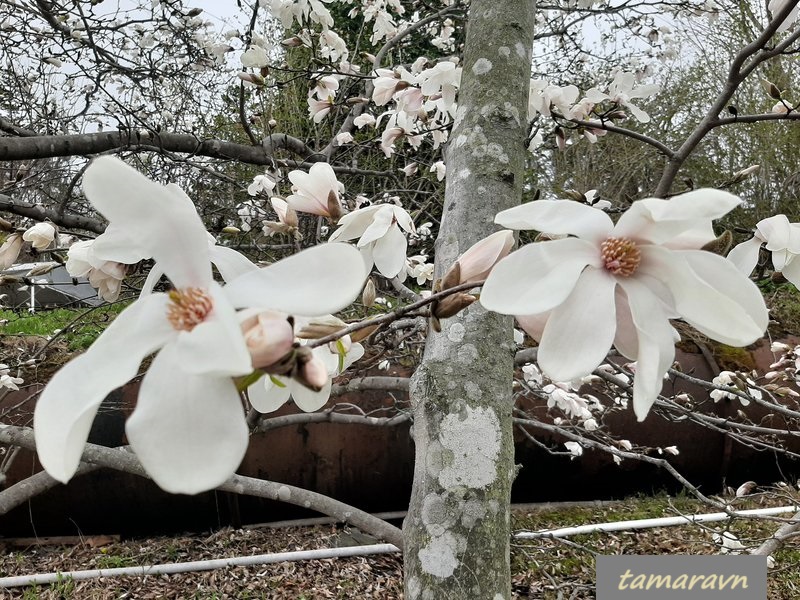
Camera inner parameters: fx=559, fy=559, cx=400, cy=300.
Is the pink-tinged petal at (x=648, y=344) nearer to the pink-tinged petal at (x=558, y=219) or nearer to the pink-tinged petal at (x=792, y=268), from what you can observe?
the pink-tinged petal at (x=558, y=219)

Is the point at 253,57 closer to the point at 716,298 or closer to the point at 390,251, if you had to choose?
the point at 390,251

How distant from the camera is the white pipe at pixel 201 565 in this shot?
199 centimetres

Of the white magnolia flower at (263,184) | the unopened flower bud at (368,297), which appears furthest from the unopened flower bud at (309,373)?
the white magnolia flower at (263,184)

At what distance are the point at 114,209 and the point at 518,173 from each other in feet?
2.11

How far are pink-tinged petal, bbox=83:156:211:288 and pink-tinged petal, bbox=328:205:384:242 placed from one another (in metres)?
0.31

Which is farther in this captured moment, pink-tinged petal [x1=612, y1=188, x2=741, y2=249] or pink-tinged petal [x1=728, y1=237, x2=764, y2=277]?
pink-tinged petal [x1=728, y1=237, x2=764, y2=277]

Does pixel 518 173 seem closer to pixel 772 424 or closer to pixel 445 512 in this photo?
pixel 445 512

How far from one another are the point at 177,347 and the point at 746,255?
56 centimetres

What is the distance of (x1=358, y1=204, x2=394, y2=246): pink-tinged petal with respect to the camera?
25.0 inches

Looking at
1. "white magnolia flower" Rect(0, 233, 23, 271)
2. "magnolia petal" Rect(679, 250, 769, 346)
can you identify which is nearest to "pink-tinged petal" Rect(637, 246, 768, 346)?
"magnolia petal" Rect(679, 250, 769, 346)

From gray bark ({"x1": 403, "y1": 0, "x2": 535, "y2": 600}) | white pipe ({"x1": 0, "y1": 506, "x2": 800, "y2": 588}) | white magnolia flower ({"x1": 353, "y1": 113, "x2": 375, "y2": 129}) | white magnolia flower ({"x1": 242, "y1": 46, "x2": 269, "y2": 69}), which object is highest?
white magnolia flower ({"x1": 242, "y1": 46, "x2": 269, "y2": 69})

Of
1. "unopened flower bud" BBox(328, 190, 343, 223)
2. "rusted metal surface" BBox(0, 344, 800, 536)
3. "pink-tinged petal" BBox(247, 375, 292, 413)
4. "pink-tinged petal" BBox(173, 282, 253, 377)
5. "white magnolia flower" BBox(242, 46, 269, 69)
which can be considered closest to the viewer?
"pink-tinged petal" BBox(173, 282, 253, 377)

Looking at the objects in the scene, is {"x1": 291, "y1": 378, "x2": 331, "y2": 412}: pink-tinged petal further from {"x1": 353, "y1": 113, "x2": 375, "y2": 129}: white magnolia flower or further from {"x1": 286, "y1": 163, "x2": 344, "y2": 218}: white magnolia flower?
{"x1": 353, "y1": 113, "x2": 375, "y2": 129}: white magnolia flower

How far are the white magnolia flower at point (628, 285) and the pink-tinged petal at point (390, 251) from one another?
28 cm
